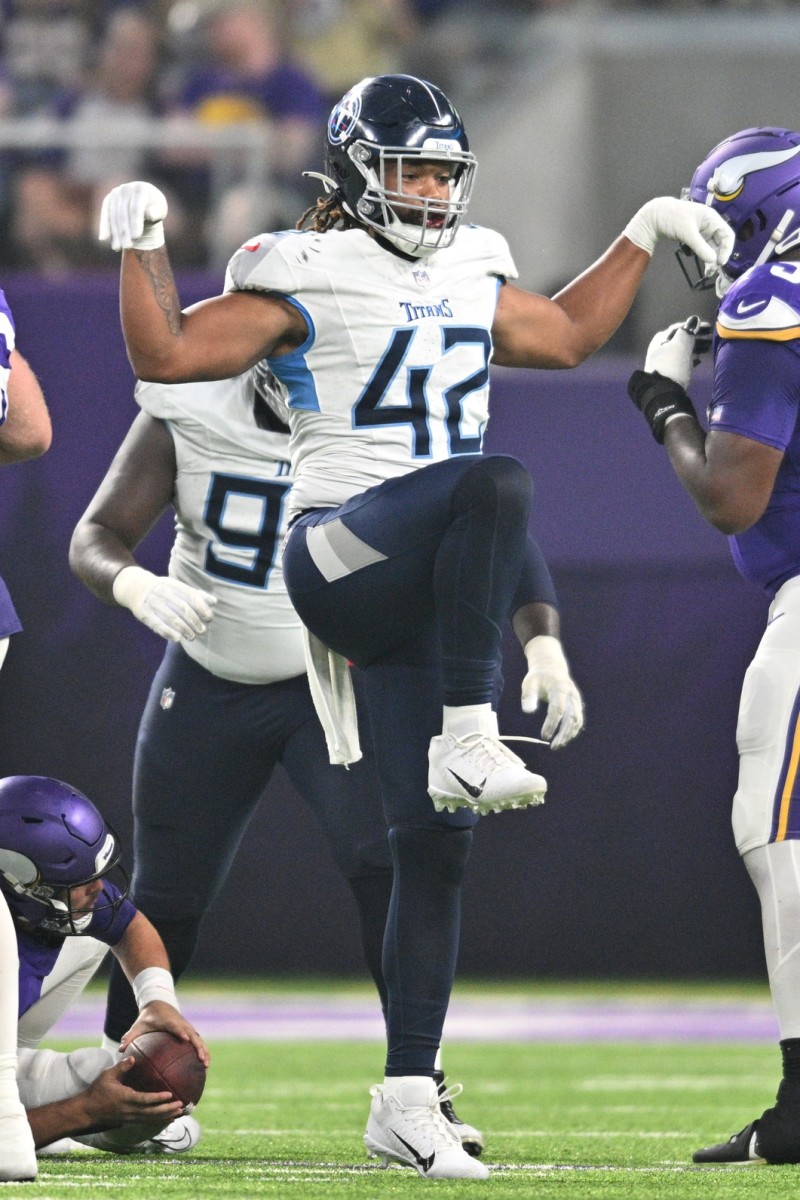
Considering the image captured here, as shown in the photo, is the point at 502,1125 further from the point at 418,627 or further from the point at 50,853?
the point at 418,627

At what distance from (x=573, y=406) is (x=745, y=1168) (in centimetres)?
405

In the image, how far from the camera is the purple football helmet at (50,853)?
3.09m

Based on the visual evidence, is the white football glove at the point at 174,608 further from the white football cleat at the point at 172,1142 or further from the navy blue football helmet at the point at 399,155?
the white football cleat at the point at 172,1142

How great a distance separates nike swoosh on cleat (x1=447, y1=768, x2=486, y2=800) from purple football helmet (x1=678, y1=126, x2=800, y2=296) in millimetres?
1028

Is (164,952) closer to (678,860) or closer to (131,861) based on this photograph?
(131,861)

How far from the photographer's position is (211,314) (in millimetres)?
2879

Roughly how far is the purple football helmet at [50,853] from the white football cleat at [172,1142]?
0.41 metres

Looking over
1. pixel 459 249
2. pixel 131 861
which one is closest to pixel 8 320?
pixel 459 249

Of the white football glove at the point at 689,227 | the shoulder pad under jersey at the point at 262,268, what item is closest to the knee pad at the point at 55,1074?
the shoulder pad under jersey at the point at 262,268

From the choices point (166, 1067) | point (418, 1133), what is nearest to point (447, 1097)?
point (418, 1133)

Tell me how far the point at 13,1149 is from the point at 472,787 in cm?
82

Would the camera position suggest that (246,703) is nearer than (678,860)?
Yes

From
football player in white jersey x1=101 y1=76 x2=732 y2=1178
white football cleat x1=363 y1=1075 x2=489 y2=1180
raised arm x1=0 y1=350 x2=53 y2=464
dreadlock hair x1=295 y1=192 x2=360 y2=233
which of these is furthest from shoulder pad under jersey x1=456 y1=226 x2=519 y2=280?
white football cleat x1=363 y1=1075 x2=489 y2=1180

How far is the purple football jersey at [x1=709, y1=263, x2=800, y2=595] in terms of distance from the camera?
3.03 m
